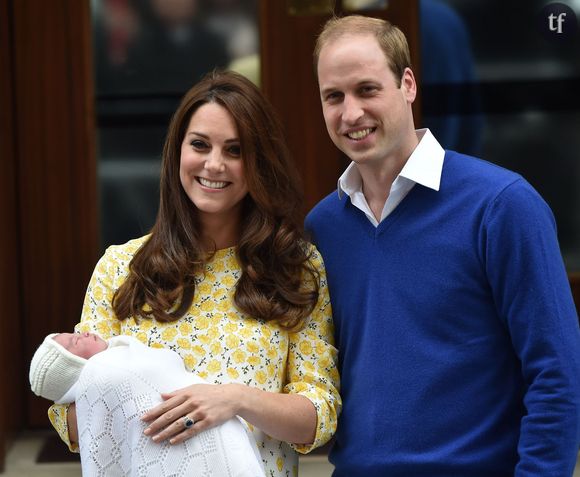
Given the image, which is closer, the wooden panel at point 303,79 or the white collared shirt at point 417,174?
the white collared shirt at point 417,174

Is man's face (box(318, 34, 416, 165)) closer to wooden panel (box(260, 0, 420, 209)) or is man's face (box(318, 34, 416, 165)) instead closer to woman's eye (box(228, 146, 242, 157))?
woman's eye (box(228, 146, 242, 157))

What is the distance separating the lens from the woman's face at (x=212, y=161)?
114 inches

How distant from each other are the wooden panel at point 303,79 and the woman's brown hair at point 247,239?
1558mm

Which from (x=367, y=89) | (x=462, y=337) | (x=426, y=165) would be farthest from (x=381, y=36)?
(x=462, y=337)

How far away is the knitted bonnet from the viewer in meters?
2.75

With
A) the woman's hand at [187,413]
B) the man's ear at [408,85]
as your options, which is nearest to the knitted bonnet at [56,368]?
the woman's hand at [187,413]

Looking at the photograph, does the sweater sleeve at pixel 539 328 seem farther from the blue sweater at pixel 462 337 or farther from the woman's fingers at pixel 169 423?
the woman's fingers at pixel 169 423

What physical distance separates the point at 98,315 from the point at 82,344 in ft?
0.49

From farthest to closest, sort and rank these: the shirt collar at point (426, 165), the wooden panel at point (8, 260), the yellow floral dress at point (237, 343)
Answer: the wooden panel at point (8, 260) → the yellow floral dress at point (237, 343) → the shirt collar at point (426, 165)

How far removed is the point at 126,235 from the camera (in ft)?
15.5

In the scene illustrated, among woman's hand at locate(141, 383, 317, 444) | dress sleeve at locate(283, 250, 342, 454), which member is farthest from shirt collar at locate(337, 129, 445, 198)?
woman's hand at locate(141, 383, 317, 444)

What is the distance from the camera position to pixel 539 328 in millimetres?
2543

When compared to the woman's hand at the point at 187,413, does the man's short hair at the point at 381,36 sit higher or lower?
higher

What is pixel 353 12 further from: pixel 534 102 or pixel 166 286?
pixel 166 286
